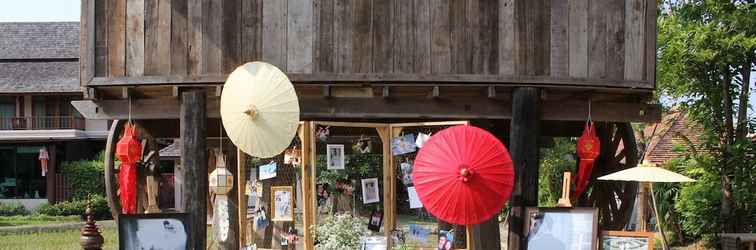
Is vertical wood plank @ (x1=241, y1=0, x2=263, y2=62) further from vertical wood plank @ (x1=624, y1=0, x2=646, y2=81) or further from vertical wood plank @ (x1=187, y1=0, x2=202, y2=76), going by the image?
vertical wood plank @ (x1=624, y1=0, x2=646, y2=81)

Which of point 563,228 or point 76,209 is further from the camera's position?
point 76,209

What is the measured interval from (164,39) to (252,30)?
114cm

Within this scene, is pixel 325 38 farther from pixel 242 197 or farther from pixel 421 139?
pixel 242 197

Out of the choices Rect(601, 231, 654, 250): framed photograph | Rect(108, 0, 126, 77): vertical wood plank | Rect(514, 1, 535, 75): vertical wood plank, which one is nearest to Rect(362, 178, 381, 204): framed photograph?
Rect(514, 1, 535, 75): vertical wood plank

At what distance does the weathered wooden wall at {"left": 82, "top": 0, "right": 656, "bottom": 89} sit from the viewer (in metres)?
12.7

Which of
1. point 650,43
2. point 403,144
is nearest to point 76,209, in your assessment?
point 403,144

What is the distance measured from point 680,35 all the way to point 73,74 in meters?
27.3

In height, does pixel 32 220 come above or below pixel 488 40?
below

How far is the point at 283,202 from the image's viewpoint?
12977 millimetres

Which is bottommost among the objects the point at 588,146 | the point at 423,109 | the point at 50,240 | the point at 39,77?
the point at 50,240

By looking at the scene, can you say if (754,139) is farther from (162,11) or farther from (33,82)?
(33,82)

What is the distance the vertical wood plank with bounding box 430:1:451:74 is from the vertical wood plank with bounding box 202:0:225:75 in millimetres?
2603

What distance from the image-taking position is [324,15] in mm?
12773

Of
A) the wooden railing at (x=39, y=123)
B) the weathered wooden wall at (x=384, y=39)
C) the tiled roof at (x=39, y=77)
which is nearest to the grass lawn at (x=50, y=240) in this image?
the weathered wooden wall at (x=384, y=39)
